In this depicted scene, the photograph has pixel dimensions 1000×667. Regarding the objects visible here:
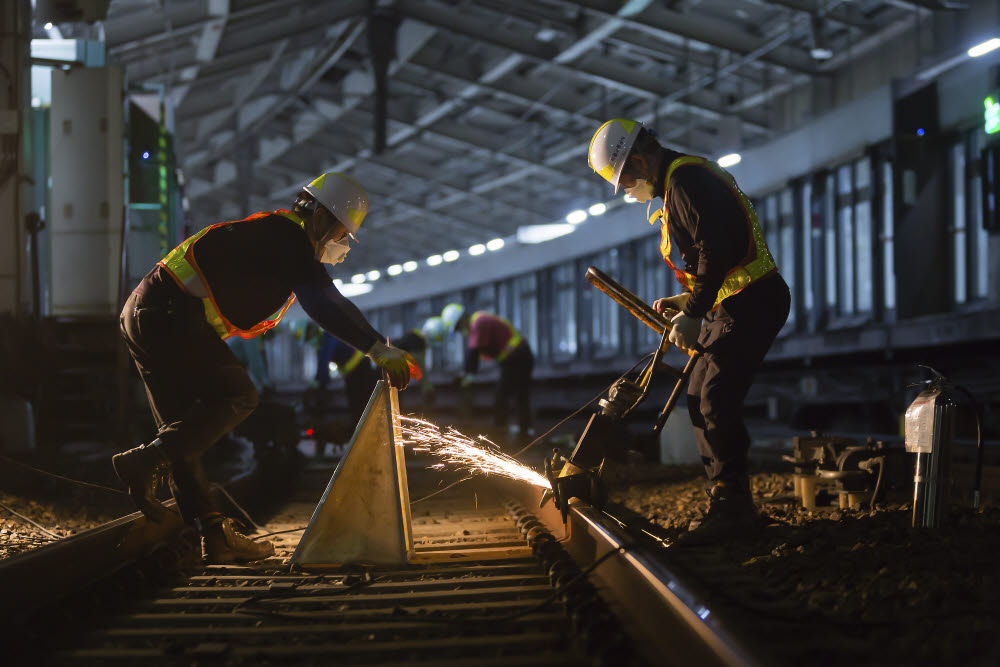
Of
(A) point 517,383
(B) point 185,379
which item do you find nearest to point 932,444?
(B) point 185,379

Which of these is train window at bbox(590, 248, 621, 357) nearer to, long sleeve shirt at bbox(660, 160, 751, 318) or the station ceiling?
the station ceiling

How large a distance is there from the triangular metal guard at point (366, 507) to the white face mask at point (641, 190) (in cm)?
145

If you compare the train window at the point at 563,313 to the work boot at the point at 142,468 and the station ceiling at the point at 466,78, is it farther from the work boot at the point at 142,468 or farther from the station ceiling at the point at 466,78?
the work boot at the point at 142,468

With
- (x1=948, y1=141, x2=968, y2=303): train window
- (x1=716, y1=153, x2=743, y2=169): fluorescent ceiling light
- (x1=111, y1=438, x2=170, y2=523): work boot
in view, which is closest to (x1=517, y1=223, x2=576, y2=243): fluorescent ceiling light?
(x1=716, y1=153, x2=743, y2=169): fluorescent ceiling light

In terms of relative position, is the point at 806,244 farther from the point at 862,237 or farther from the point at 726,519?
the point at 726,519

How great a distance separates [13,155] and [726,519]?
6807mm

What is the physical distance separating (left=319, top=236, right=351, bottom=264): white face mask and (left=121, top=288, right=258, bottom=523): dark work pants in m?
0.63

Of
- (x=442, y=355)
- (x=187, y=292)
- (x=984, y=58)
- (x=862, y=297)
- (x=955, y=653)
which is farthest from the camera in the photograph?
(x=442, y=355)

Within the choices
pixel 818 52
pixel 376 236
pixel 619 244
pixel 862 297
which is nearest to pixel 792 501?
pixel 862 297

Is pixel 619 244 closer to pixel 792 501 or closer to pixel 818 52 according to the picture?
pixel 818 52

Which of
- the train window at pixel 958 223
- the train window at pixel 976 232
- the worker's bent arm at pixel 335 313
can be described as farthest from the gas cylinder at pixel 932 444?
the train window at pixel 958 223

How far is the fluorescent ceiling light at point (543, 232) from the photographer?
1856 cm

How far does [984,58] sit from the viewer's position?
865cm

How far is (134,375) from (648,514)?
6.39 meters
